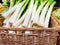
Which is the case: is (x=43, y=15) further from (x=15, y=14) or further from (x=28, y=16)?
(x=15, y=14)

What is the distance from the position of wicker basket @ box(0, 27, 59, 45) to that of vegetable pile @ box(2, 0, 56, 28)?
0.10 meters

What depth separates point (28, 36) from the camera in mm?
1271

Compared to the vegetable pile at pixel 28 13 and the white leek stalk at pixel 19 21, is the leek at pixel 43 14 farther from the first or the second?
the white leek stalk at pixel 19 21

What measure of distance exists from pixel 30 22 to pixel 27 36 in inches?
6.0

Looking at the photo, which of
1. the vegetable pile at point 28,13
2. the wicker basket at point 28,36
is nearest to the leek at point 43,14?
the vegetable pile at point 28,13

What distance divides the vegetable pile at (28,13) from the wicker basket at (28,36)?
100mm

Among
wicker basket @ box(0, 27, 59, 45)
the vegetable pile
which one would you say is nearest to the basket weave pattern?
wicker basket @ box(0, 27, 59, 45)

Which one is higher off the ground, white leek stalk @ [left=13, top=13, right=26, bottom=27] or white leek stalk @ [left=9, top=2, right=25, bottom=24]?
white leek stalk @ [left=9, top=2, right=25, bottom=24]

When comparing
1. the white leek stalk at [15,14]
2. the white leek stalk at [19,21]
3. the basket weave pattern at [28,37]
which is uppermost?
the white leek stalk at [15,14]

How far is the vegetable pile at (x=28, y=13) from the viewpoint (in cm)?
137

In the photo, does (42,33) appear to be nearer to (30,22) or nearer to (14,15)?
(30,22)

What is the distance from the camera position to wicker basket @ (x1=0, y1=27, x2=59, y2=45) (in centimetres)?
125

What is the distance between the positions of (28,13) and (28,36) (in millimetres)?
259

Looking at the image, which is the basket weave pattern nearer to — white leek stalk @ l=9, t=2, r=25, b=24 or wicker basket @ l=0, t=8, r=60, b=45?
wicker basket @ l=0, t=8, r=60, b=45
